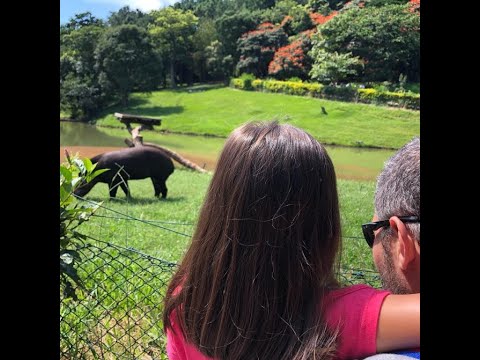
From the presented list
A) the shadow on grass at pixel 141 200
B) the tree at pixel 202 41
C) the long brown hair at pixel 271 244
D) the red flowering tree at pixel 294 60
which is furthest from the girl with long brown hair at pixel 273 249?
the tree at pixel 202 41

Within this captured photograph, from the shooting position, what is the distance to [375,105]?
79.5ft

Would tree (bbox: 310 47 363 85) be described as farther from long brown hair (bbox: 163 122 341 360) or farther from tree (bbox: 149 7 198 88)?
long brown hair (bbox: 163 122 341 360)

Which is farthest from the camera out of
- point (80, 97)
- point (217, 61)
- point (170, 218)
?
point (217, 61)

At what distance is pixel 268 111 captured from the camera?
18562mm

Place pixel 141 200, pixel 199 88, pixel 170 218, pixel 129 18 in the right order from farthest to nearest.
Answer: pixel 129 18
pixel 199 88
pixel 141 200
pixel 170 218

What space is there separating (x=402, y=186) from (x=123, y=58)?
2741cm

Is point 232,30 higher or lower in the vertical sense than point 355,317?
higher

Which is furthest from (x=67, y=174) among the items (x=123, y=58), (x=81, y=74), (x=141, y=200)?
(x=81, y=74)

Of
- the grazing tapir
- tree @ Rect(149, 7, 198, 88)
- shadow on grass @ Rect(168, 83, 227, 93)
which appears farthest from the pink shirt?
shadow on grass @ Rect(168, 83, 227, 93)

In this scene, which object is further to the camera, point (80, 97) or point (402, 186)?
point (80, 97)

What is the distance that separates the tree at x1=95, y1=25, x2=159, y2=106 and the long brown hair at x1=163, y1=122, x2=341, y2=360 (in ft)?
88.8

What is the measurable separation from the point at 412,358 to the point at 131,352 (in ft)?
5.80

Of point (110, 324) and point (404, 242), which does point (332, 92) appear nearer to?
point (110, 324)
